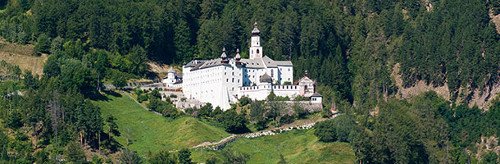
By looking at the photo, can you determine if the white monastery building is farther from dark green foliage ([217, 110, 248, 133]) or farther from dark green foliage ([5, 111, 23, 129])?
dark green foliage ([5, 111, 23, 129])

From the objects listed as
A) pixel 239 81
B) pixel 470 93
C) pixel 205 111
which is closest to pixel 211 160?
pixel 205 111

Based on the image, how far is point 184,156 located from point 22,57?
45475 mm

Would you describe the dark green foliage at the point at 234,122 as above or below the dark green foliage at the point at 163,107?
below

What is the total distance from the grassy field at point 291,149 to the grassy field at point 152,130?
4049 mm

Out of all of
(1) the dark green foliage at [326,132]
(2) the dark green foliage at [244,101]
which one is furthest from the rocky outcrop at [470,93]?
(1) the dark green foliage at [326,132]

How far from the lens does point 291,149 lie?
163 m

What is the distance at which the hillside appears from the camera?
18827cm

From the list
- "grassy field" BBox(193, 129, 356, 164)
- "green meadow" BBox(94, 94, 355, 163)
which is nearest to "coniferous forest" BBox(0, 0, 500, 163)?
"grassy field" BBox(193, 129, 356, 164)

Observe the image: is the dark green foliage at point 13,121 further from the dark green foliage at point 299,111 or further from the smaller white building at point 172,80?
the dark green foliage at point 299,111

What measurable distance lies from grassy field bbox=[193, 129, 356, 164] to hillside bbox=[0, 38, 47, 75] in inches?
1383

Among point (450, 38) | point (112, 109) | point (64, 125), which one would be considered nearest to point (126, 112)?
point (112, 109)

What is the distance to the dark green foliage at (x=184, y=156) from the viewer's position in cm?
15212

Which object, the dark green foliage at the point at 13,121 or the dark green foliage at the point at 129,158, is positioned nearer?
the dark green foliage at the point at 129,158

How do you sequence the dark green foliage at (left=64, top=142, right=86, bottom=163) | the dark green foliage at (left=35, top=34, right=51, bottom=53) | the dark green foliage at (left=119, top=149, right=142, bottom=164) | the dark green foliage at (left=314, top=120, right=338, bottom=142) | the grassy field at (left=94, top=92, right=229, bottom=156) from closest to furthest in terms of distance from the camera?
the dark green foliage at (left=64, top=142, right=86, bottom=163), the dark green foliage at (left=119, top=149, right=142, bottom=164), the dark green foliage at (left=314, top=120, right=338, bottom=142), the grassy field at (left=94, top=92, right=229, bottom=156), the dark green foliage at (left=35, top=34, right=51, bottom=53)
